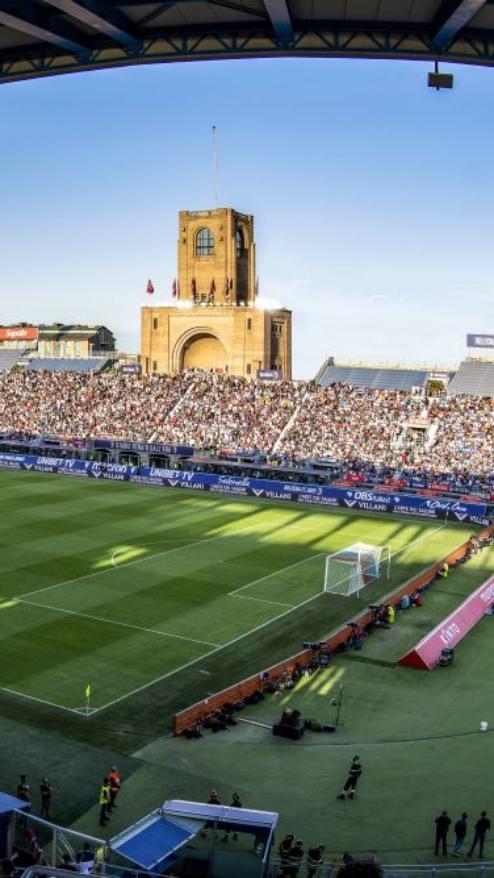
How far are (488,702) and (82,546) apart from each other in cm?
2577

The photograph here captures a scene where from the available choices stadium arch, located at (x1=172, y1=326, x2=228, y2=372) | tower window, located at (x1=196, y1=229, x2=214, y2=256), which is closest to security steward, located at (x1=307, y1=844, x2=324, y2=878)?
stadium arch, located at (x1=172, y1=326, x2=228, y2=372)

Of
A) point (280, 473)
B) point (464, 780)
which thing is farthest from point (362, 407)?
point (464, 780)

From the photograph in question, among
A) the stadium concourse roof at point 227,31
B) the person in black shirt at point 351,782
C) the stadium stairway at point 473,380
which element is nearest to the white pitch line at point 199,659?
the person in black shirt at point 351,782

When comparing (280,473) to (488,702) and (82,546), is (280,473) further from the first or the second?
(488,702)

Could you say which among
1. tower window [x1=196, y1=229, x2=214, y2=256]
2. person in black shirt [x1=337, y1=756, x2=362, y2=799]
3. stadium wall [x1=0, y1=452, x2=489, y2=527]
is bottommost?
person in black shirt [x1=337, y1=756, x2=362, y2=799]

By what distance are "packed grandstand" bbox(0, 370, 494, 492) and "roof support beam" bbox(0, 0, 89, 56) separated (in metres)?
56.3

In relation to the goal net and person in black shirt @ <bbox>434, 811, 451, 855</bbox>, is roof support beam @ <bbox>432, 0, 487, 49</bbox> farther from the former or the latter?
the goal net

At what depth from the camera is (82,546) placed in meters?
46.6

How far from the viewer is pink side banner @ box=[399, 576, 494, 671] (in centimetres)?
2995

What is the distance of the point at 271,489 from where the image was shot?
65750mm

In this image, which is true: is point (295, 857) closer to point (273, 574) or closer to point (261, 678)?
point (261, 678)

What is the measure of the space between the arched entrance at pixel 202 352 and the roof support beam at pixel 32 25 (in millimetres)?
82568

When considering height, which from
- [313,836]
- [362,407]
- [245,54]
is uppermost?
[245,54]

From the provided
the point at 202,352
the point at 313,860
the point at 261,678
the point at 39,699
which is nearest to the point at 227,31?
the point at 313,860
